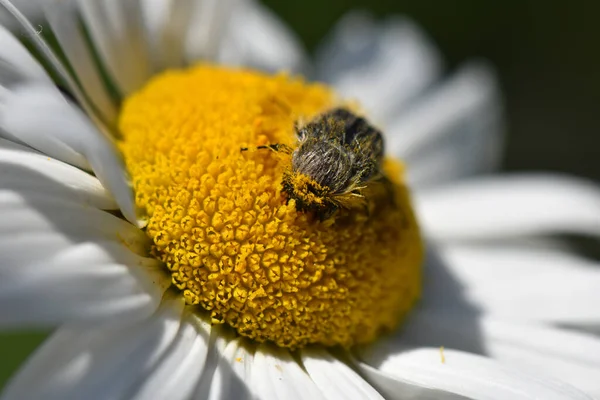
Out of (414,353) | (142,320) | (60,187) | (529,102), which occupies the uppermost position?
(529,102)

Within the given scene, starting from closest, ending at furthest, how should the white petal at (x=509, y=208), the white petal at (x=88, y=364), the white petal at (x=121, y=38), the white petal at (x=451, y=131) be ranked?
the white petal at (x=88, y=364)
the white petal at (x=121, y=38)
the white petal at (x=509, y=208)
the white petal at (x=451, y=131)

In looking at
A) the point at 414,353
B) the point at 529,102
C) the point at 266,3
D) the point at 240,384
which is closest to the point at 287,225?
the point at 240,384

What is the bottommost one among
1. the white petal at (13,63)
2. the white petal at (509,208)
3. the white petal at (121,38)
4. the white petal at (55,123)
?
the white petal at (55,123)

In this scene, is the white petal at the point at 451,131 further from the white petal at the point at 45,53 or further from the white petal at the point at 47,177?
the white petal at the point at 47,177

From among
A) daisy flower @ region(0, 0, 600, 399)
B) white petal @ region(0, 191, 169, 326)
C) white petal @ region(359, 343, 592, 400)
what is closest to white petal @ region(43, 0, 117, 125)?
daisy flower @ region(0, 0, 600, 399)

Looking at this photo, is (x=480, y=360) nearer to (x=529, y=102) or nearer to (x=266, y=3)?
(x=266, y=3)

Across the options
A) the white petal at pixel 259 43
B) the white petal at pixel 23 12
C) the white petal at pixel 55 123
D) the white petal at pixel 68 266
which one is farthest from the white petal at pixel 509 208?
the white petal at pixel 55 123
